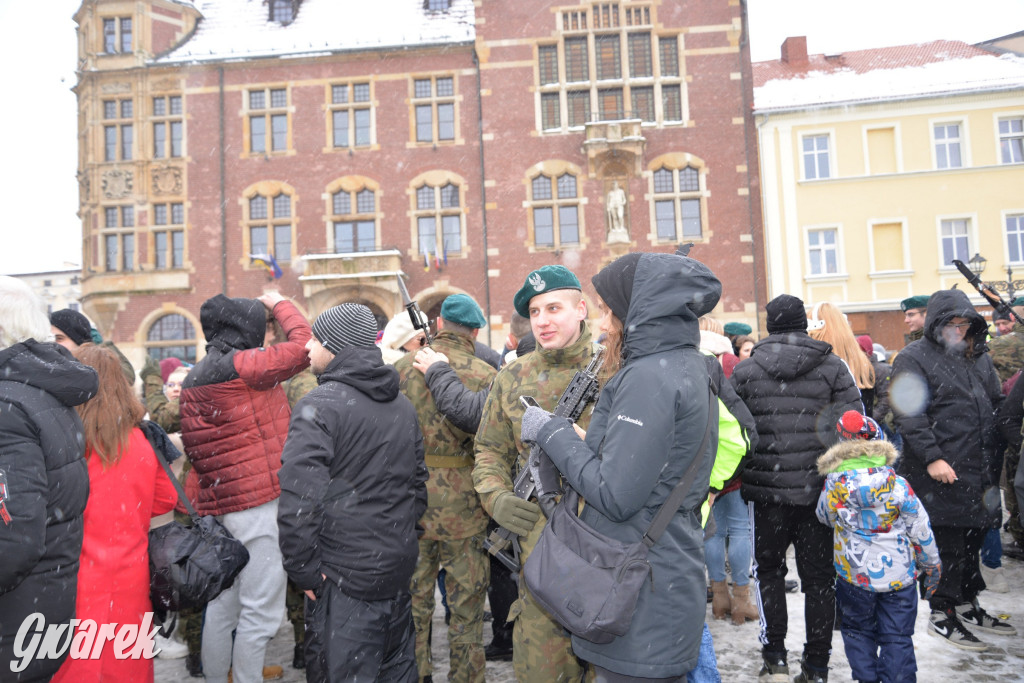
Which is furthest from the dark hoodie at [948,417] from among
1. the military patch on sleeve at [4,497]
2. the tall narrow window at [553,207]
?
the tall narrow window at [553,207]

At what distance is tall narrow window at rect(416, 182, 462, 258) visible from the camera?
19.7m

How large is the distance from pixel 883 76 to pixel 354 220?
1647cm

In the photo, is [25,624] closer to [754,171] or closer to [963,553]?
[963,553]

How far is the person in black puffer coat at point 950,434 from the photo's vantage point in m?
4.48

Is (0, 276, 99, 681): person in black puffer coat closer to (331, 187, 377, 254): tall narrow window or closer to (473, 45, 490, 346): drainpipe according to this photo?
(473, 45, 490, 346): drainpipe

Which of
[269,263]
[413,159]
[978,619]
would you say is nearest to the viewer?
[978,619]

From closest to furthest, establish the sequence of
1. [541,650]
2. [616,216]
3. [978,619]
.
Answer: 1. [541,650]
2. [978,619]
3. [616,216]

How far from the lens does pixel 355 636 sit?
2961 millimetres

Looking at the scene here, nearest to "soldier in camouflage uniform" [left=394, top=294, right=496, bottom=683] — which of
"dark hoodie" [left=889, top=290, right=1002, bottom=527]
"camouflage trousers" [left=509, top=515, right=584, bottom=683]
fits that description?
"camouflage trousers" [left=509, top=515, right=584, bottom=683]

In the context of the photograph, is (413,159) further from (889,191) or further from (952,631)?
(952,631)

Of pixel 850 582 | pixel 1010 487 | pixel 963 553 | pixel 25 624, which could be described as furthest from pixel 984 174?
pixel 25 624

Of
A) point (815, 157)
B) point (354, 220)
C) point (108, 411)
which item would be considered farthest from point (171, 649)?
point (815, 157)

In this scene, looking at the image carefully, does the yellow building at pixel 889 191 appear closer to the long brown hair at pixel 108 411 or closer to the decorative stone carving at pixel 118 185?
the decorative stone carving at pixel 118 185

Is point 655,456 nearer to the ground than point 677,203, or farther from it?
nearer to the ground
